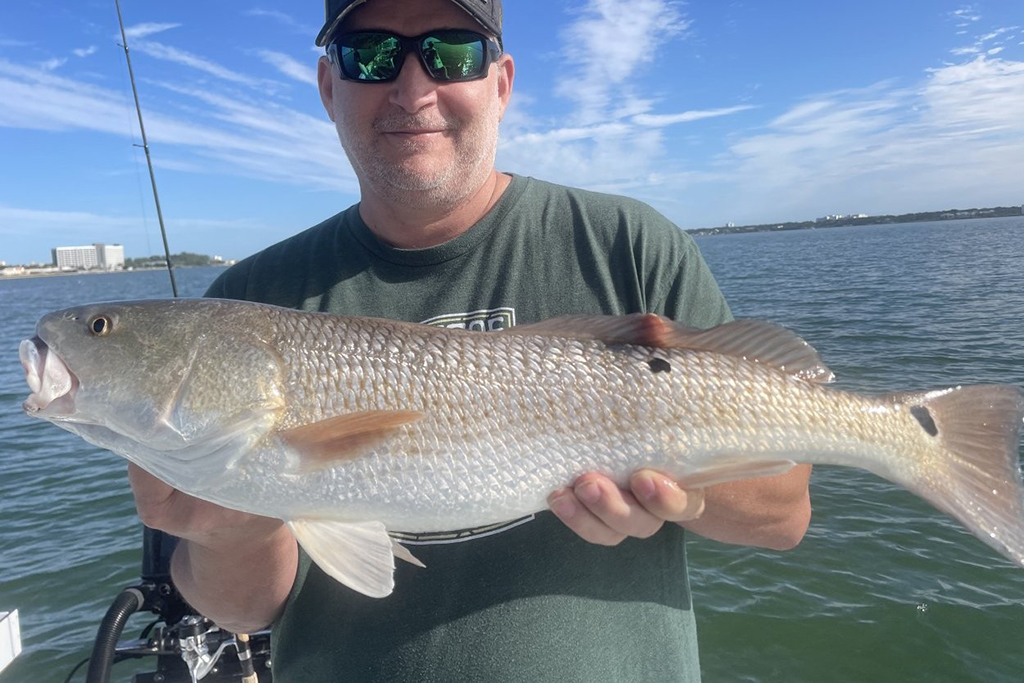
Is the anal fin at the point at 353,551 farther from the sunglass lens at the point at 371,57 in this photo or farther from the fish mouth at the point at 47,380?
the sunglass lens at the point at 371,57

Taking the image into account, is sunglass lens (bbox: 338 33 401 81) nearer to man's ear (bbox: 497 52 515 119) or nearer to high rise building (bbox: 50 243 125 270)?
man's ear (bbox: 497 52 515 119)

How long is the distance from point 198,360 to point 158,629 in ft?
9.37

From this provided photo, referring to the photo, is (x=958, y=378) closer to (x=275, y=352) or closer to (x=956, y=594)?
(x=956, y=594)

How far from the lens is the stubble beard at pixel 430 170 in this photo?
2904 mm

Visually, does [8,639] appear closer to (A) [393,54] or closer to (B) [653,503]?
(A) [393,54]

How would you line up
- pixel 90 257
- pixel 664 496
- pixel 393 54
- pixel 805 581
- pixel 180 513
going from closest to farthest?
pixel 664 496 < pixel 180 513 < pixel 393 54 < pixel 805 581 < pixel 90 257

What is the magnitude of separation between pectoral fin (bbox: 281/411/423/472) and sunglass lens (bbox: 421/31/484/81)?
1.52 meters

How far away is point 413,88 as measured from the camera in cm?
288

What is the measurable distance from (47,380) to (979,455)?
11.4ft

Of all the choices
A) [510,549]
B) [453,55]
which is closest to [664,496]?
[510,549]

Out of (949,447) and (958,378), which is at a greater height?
(949,447)

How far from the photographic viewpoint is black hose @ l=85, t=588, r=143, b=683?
3934 millimetres

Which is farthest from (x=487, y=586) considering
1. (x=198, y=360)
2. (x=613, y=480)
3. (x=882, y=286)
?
(x=882, y=286)

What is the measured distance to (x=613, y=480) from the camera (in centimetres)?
248
